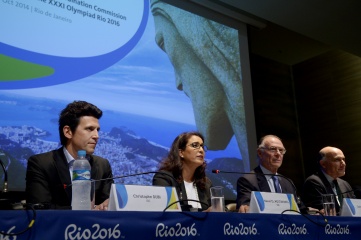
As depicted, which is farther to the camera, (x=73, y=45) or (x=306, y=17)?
(x=306, y=17)

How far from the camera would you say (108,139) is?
2.81 meters

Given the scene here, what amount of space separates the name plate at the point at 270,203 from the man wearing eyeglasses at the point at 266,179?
0.69m

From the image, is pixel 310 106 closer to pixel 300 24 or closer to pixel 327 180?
pixel 300 24

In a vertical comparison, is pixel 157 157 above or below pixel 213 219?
above

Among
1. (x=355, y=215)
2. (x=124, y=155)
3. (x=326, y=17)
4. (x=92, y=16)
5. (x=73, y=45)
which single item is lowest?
(x=355, y=215)

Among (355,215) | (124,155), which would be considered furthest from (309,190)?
(124,155)

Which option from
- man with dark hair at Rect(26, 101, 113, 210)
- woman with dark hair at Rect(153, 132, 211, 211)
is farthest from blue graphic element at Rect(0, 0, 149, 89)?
woman with dark hair at Rect(153, 132, 211, 211)

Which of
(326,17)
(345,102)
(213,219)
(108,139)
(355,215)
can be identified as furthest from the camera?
(345,102)

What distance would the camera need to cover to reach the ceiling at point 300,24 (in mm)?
4133

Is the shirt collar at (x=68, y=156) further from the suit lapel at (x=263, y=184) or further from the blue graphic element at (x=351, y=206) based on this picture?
the blue graphic element at (x=351, y=206)

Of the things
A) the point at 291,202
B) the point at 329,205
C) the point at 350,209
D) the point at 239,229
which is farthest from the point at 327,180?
the point at 239,229

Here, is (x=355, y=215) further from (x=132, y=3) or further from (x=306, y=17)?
(x=306, y=17)

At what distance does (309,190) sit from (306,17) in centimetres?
223

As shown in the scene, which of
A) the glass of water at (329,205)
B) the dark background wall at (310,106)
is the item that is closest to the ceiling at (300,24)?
the dark background wall at (310,106)
